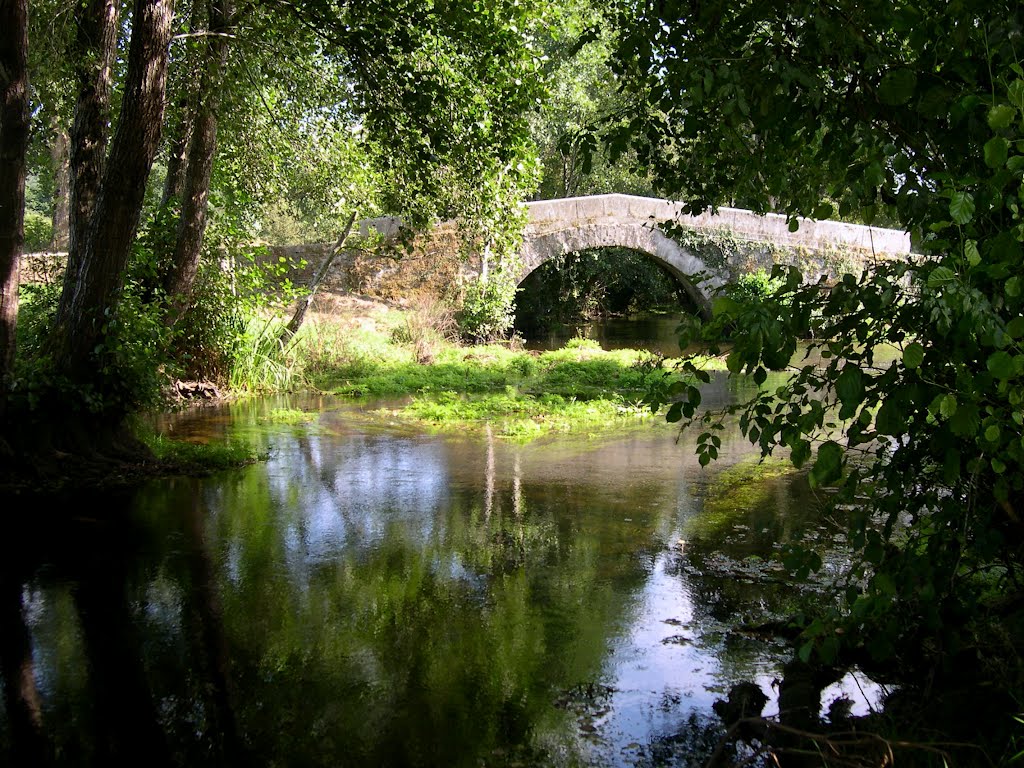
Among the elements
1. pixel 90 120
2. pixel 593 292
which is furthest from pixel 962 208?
pixel 593 292

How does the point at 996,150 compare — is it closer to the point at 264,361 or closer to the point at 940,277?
the point at 940,277

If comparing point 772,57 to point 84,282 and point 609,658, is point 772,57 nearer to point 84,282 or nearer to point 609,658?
point 609,658

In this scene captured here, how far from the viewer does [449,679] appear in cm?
407

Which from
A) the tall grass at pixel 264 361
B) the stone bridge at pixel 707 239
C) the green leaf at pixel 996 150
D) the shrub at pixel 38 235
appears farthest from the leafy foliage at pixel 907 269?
the shrub at pixel 38 235

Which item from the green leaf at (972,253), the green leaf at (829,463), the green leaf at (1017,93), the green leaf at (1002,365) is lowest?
the green leaf at (829,463)

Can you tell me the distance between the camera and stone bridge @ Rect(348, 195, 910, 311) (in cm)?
2086

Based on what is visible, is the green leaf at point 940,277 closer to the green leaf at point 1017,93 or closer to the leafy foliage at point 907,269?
the leafy foliage at point 907,269

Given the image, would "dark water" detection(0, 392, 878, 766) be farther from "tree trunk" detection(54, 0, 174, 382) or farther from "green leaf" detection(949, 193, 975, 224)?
"green leaf" detection(949, 193, 975, 224)

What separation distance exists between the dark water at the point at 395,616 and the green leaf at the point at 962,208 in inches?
85.7

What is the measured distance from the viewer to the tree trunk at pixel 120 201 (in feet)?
23.0

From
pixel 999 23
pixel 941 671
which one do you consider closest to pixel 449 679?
pixel 941 671

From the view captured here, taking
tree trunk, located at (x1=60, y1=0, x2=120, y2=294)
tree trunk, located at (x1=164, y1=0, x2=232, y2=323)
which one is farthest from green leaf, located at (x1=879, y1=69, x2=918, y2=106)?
tree trunk, located at (x1=164, y1=0, x2=232, y2=323)

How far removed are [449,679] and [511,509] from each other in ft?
10.4

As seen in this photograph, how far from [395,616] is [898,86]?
137 inches
